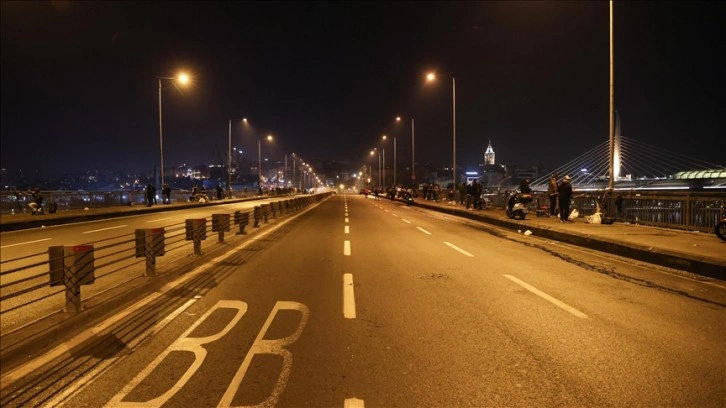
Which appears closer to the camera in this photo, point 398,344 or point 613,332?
point 398,344

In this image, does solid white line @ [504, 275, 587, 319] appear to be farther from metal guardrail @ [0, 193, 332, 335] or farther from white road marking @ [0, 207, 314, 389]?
metal guardrail @ [0, 193, 332, 335]

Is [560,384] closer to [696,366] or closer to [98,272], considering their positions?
[696,366]

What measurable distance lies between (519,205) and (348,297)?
1774 cm

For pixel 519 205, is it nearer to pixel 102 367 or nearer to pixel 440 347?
pixel 440 347

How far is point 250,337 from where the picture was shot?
21.1 ft

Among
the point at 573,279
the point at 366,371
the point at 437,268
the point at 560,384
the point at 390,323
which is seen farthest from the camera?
the point at 437,268

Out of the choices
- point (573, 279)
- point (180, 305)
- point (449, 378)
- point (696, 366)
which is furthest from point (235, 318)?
point (573, 279)

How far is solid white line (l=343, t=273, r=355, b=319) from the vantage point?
7.72 metres

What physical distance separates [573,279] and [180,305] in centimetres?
748

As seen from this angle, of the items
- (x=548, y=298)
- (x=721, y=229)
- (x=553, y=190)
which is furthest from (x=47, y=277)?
(x=553, y=190)

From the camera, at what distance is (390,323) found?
715 centimetres

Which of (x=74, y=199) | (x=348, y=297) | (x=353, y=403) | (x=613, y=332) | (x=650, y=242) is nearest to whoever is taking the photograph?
(x=353, y=403)

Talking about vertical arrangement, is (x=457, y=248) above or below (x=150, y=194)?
below

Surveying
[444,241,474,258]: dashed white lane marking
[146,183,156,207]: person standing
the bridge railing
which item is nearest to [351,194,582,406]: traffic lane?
[444,241,474,258]: dashed white lane marking
